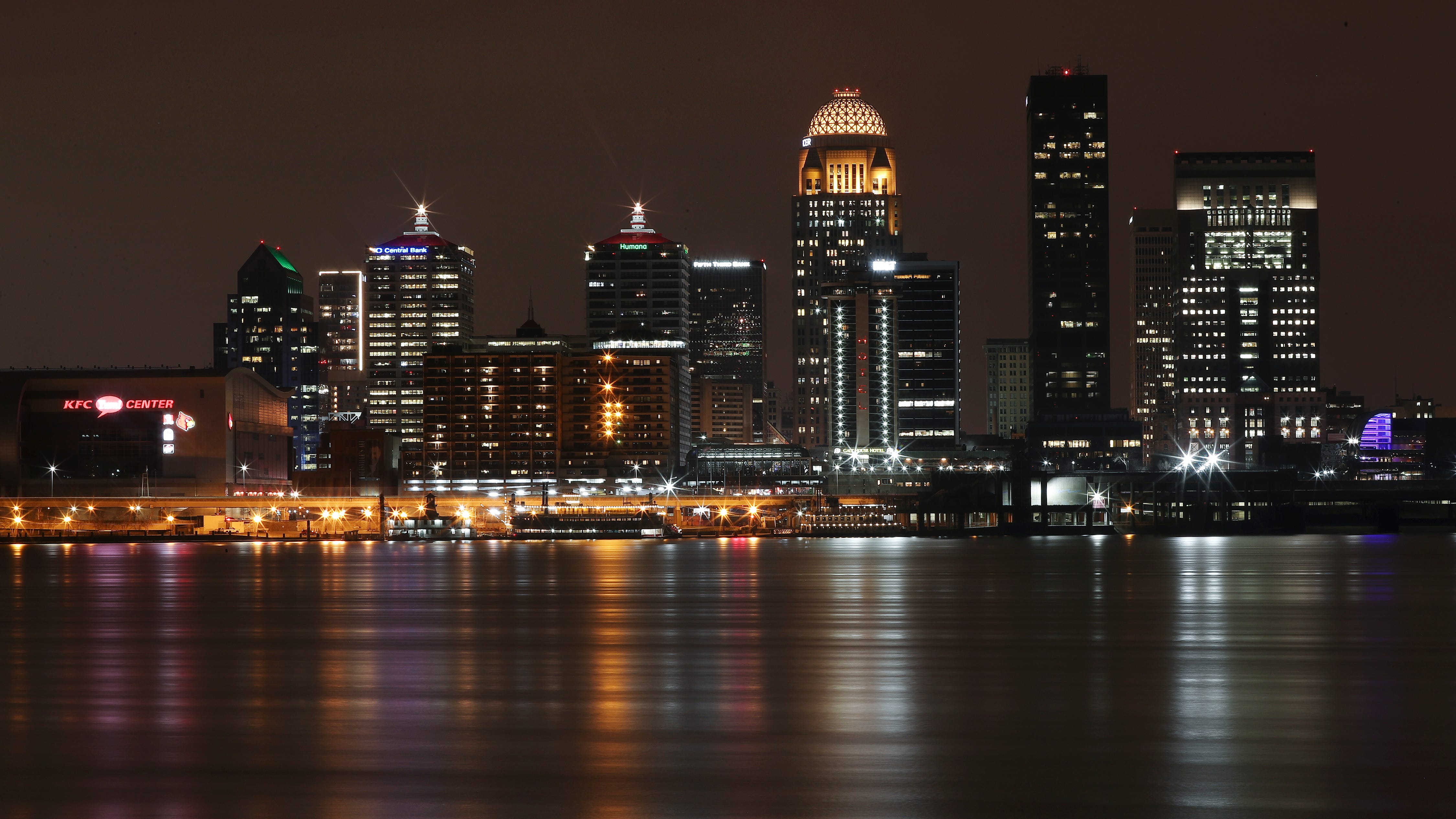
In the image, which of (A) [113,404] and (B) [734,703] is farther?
(A) [113,404]

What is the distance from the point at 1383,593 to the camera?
198 feet

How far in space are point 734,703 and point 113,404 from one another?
550 ft

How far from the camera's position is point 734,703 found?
28.4 m

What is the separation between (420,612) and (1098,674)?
90.9ft

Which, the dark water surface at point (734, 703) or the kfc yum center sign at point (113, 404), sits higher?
the kfc yum center sign at point (113, 404)

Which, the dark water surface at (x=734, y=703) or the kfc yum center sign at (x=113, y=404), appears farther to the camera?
the kfc yum center sign at (x=113, y=404)

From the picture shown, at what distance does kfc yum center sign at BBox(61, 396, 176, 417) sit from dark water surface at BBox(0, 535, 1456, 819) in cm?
12406

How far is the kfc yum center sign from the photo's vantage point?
582 feet

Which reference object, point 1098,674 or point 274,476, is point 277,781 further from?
point 274,476

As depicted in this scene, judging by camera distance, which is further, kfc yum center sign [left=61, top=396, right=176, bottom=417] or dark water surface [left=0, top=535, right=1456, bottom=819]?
kfc yum center sign [left=61, top=396, right=176, bottom=417]

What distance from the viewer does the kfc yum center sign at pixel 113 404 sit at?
177375mm

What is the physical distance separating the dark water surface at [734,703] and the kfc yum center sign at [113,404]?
407 feet

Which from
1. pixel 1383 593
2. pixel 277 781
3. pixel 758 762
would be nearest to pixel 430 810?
pixel 277 781

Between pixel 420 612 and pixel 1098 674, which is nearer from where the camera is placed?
pixel 1098 674
